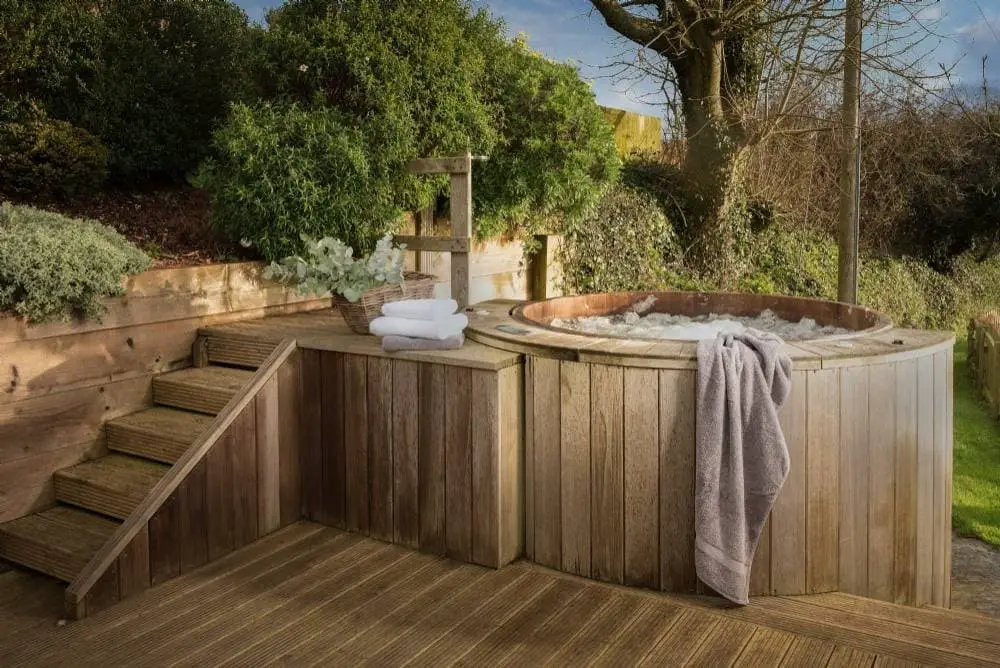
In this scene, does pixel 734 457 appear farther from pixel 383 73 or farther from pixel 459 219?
pixel 383 73

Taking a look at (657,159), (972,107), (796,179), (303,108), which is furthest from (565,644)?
(972,107)

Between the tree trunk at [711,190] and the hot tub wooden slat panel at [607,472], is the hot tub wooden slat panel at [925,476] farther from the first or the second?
the tree trunk at [711,190]

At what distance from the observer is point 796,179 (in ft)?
30.5

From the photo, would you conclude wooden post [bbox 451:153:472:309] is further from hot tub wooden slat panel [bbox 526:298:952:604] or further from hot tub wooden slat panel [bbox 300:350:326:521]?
hot tub wooden slat panel [bbox 526:298:952:604]

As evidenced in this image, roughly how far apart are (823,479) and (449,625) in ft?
4.00

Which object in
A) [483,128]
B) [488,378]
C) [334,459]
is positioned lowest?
[334,459]

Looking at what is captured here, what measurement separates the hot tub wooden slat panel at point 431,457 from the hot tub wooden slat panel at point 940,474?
170 centimetres

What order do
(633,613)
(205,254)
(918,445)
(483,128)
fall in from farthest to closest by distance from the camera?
(483,128), (205,254), (918,445), (633,613)

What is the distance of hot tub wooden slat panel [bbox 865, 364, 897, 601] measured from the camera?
8.94ft

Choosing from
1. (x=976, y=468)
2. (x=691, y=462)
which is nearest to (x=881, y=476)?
(x=691, y=462)

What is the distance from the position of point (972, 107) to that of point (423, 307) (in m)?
10.6

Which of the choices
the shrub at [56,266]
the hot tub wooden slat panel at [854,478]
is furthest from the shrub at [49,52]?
the hot tub wooden slat panel at [854,478]

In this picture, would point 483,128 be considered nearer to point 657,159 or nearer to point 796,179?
point 657,159

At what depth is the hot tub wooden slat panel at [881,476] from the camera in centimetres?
272
